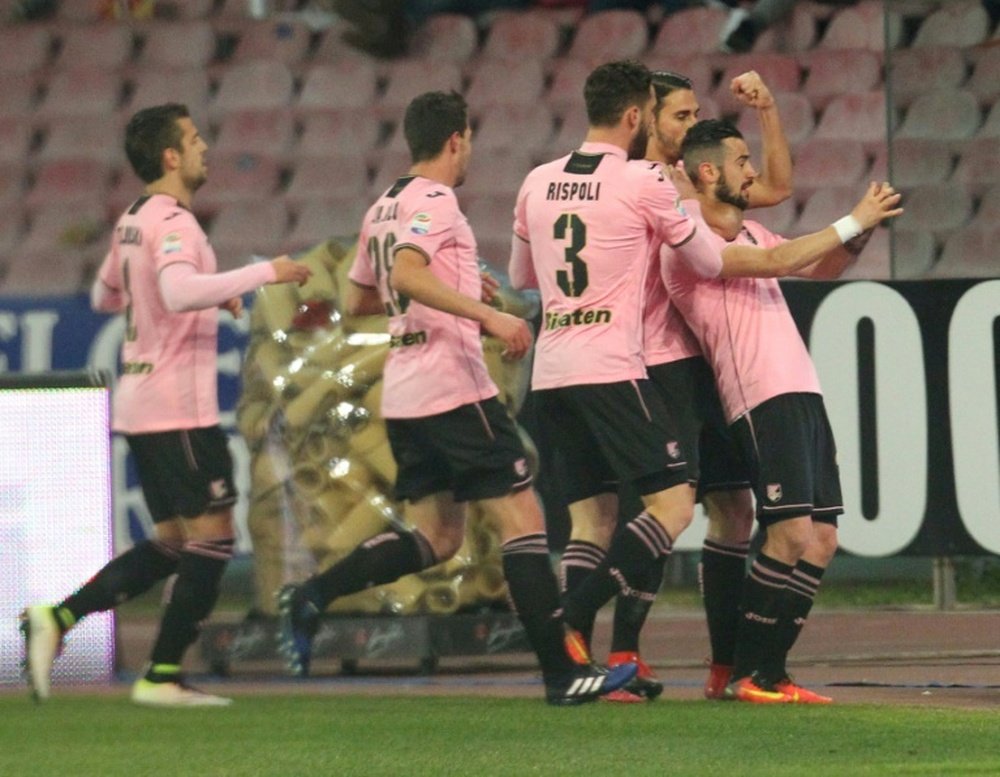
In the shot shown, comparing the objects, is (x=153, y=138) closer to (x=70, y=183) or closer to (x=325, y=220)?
(x=325, y=220)

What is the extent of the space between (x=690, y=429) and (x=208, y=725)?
170 cm

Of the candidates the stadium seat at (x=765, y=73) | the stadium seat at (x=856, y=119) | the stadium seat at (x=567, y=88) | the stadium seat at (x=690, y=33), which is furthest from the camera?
the stadium seat at (x=567, y=88)

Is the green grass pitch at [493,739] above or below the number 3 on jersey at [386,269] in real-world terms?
below

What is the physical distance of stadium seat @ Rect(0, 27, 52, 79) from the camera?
1488 cm

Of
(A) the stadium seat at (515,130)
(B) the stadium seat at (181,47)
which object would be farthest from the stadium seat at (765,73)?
(B) the stadium seat at (181,47)

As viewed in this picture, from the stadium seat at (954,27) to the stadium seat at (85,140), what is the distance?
6126 millimetres

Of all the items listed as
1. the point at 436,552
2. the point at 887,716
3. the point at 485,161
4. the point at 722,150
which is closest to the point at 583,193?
the point at 722,150

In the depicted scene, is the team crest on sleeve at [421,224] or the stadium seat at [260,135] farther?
the stadium seat at [260,135]

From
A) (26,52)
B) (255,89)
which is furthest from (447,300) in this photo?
(26,52)

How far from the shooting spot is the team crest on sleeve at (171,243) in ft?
22.4

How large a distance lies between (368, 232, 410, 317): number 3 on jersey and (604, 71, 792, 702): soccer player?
77cm

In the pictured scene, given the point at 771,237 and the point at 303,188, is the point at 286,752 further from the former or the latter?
the point at 303,188

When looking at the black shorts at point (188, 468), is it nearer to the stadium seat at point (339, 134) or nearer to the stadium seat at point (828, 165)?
the stadium seat at point (828, 165)

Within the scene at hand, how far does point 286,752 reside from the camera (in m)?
5.46
